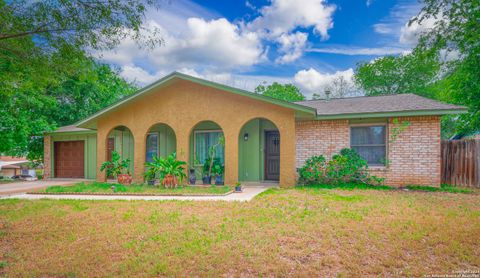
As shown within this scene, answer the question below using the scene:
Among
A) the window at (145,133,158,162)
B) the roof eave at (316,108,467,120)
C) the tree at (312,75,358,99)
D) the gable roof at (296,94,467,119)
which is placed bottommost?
the window at (145,133,158,162)

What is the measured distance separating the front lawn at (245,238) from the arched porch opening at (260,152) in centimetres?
424

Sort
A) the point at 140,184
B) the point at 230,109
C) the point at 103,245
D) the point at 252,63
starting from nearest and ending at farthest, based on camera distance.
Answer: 1. the point at 103,245
2. the point at 230,109
3. the point at 140,184
4. the point at 252,63

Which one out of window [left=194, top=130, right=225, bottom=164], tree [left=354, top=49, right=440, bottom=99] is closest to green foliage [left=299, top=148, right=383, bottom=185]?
window [left=194, top=130, right=225, bottom=164]

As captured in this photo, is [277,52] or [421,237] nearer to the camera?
[421,237]

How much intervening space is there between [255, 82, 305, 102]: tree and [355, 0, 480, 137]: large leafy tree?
25.6ft

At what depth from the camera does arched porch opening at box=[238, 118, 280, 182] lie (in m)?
10.9

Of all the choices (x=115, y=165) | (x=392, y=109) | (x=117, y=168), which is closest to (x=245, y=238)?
(x=392, y=109)

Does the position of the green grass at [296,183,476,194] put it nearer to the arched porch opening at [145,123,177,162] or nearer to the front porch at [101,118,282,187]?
the front porch at [101,118,282,187]

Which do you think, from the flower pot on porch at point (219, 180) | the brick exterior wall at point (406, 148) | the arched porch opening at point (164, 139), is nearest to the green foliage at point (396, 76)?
the brick exterior wall at point (406, 148)

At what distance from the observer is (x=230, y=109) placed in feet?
32.4

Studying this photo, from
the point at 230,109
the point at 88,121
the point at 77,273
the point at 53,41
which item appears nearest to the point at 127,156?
the point at 88,121

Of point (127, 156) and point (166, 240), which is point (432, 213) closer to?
point (166, 240)

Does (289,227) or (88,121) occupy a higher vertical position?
(88,121)

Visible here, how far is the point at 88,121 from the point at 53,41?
6444mm
